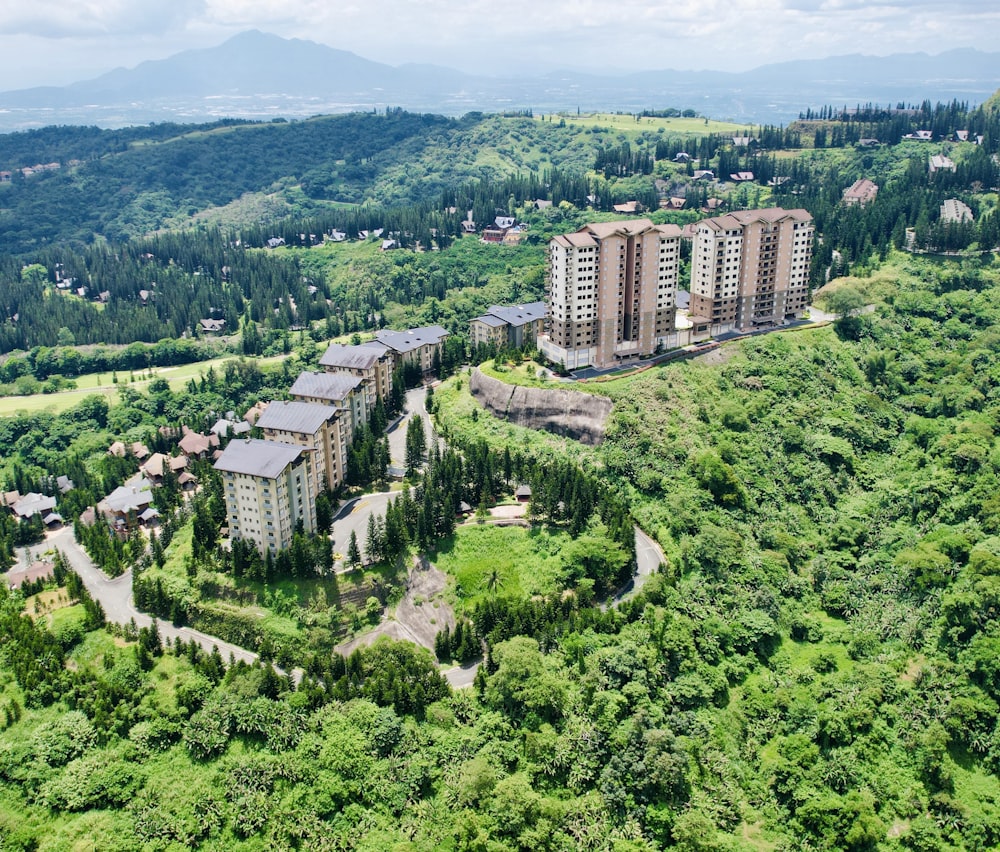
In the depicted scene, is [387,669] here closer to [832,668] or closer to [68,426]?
[832,668]

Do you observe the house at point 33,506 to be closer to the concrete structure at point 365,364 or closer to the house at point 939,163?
the concrete structure at point 365,364

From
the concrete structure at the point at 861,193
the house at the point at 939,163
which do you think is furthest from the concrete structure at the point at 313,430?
the house at the point at 939,163

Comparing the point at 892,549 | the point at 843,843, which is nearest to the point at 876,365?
the point at 892,549

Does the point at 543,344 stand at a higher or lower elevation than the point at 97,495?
higher

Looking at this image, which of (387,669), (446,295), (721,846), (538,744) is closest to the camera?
(721,846)

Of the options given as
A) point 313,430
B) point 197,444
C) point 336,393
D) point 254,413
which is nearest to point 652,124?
point 254,413

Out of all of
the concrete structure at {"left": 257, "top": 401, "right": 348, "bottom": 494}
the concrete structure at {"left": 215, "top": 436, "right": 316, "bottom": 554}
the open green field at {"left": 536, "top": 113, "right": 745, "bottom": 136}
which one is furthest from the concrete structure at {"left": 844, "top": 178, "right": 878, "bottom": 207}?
the concrete structure at {"left": 215, "top": 436, "right": 316, "bottom": 554}

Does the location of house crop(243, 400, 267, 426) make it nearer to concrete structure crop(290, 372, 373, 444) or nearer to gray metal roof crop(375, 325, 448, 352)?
gray metal roof crop(375, 325, 448, 352)
